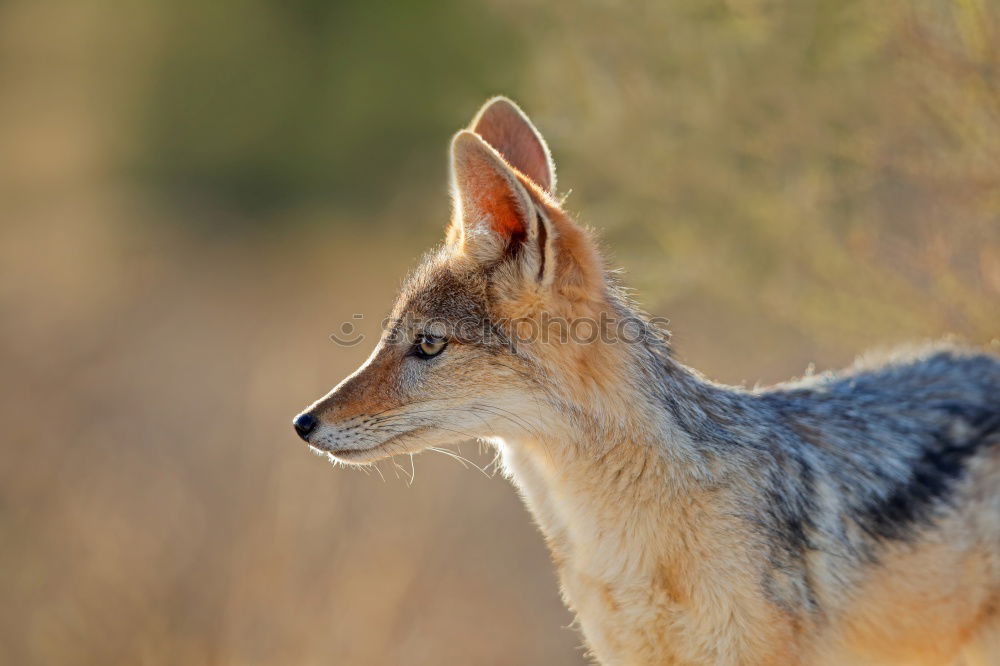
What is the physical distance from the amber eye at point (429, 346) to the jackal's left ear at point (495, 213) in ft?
1.30

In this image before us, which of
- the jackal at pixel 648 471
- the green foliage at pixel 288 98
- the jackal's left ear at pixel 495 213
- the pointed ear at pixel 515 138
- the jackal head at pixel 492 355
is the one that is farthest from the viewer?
the green foliage at pixel 288 98

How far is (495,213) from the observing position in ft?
15.0

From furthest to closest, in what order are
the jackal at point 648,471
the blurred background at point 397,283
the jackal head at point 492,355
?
the blurred background at point 397,283, the jackal head at point 492,355, the jackal at point 648,471

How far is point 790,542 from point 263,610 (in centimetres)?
551

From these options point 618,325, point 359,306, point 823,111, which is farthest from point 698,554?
point 359,306

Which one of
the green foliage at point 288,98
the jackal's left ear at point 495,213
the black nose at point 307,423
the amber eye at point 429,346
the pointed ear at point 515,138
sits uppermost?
the green foliage at point 288,98

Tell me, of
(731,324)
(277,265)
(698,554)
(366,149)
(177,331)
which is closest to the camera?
(698,554)

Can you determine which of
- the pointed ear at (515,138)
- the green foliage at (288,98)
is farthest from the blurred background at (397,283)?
the green foliage at (288,98)

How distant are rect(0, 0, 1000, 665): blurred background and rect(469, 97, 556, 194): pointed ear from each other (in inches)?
29.7

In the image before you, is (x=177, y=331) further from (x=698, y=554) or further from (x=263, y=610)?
(x=698, y=554)

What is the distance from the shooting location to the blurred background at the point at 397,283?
7219 mm

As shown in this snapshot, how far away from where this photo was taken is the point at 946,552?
4.77 metres

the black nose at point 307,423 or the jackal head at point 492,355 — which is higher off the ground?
the jackal head at point 492,355

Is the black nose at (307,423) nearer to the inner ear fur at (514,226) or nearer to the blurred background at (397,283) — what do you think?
the inner ear fur at (514,226)
